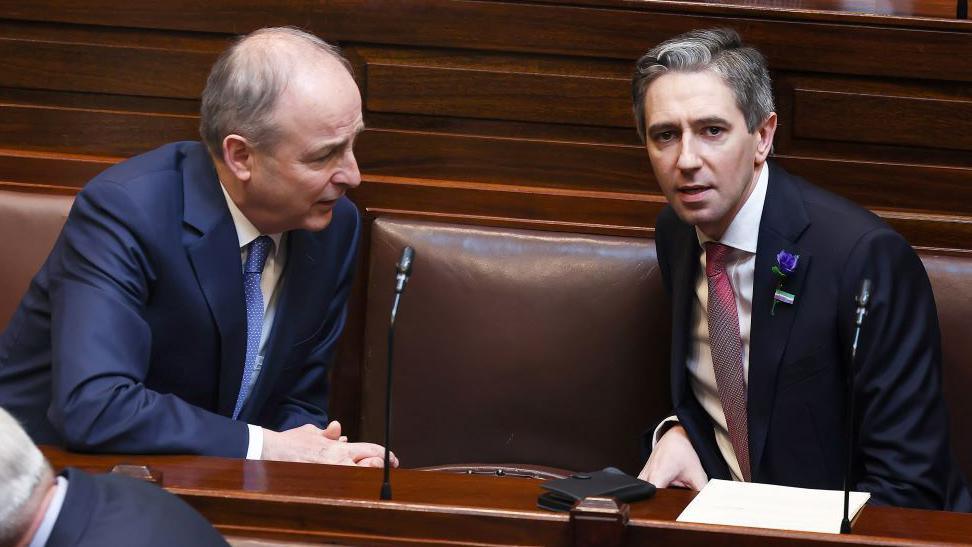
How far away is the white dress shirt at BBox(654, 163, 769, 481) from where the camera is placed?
2576 mm

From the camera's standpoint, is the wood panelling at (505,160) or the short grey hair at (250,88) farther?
the wood panelling at (505,160)

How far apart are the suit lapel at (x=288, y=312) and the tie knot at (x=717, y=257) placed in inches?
31.1

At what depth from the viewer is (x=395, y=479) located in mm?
2029

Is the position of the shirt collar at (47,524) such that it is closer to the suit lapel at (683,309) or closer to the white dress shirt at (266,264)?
the white dress shirt at (266,264)

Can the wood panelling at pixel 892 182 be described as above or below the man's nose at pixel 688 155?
below

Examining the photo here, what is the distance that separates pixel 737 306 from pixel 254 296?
0.95m

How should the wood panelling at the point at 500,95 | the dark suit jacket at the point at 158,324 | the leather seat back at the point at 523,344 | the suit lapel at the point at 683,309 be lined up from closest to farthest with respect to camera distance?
the dark suit jacket at the point at 158,324 < the suit lapel at the point at 683,309 < the leather seat back at the point at 523,344 < the wood panelling at the point at 500,95

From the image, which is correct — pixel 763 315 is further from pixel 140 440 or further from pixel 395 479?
pixel 140 440

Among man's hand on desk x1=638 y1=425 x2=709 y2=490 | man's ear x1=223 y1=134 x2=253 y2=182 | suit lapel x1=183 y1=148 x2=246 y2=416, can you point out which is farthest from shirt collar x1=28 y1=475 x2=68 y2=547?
man's hand on desk x1=638 y1=425 x2=709 y2=490

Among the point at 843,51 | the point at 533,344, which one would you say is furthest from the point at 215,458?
the point at 843,51

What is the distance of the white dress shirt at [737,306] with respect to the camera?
2576 mm

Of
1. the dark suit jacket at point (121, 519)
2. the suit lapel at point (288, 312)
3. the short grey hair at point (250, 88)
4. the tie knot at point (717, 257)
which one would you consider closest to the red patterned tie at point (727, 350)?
the tie knot at point (717, 257)

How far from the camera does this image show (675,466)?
2604 mm

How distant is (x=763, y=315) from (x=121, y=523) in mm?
1397
